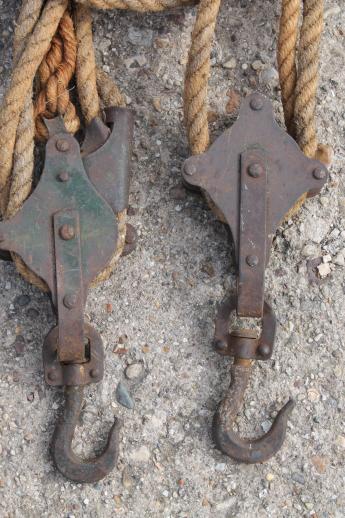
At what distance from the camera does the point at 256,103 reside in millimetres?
1248

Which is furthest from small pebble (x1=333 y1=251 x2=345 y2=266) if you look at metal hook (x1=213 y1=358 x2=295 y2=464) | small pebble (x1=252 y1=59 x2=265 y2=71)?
small pebble (x1=252 y1=59 x2=265 y2=71)

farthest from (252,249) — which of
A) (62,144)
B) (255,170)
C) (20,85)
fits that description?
(20,85)

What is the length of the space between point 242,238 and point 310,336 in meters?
0.22

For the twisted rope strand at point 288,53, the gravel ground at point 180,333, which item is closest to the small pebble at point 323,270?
the gravel ground at point 180,333

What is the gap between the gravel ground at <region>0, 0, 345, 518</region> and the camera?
4.24 ft

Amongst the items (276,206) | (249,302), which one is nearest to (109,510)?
(249,302)

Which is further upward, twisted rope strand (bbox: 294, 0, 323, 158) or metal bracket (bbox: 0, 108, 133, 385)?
twisted rope strand (bbox: 294, 0, 323, 158)

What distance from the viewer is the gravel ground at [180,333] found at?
129 centimetres

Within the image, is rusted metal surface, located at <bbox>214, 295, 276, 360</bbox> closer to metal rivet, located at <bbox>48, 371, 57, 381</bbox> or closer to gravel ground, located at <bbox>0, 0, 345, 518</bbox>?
gravel ground, located at <bbox>0, 0, 345, 518</bbox>

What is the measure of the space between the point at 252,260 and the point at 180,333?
0.19 metres

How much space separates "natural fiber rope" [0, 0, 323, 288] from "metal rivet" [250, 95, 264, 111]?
5 cm

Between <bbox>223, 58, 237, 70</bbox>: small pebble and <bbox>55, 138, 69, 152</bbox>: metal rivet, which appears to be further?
<bbox>223, 58, 237, 70</bbox>: small pebble

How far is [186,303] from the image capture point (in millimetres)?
1323

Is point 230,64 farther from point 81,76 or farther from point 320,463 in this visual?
point 320,463
